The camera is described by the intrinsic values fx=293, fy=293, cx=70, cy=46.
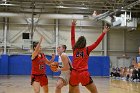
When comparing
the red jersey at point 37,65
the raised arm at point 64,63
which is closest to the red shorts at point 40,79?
the red jersey at point 37,65

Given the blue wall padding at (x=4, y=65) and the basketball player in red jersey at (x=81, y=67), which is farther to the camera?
the blue wall padding at (x=4, y=65)

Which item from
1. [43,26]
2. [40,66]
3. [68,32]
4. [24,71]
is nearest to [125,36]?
[68,32]

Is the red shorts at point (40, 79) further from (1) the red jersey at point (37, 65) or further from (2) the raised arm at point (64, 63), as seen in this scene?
(2) the raised arm at point (64, 63)

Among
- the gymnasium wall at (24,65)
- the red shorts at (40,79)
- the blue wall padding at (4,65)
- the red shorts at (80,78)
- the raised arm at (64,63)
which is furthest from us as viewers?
the gymnasium wall at (24,65)

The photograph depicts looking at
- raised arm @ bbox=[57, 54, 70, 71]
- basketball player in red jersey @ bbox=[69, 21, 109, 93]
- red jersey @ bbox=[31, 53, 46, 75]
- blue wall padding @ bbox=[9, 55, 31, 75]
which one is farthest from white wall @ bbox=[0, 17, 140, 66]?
basketball player in red jersey @ bbox=[69, 21, 109, 93]

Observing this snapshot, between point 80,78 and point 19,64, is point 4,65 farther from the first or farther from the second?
point 80,78

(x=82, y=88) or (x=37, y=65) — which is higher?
(x=37, y=65)

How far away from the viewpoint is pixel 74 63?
6.62 meters

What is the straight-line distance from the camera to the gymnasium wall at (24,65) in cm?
3138

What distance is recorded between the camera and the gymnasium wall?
31383 mm

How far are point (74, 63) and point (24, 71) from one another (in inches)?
1016

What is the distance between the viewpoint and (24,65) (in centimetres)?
3172

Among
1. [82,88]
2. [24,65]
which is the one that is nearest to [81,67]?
[82,88]

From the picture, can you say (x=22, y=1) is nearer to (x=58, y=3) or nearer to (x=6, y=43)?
(x=58, y=3)
